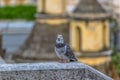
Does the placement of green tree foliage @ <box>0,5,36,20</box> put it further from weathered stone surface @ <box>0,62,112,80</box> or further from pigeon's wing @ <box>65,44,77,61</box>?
weathered stone surface @ <box>0,62,112,80</box>

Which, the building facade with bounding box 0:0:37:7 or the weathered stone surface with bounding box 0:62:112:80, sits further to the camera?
the building facade with bounding box 0:0:37:7

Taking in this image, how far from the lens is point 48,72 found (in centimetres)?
520

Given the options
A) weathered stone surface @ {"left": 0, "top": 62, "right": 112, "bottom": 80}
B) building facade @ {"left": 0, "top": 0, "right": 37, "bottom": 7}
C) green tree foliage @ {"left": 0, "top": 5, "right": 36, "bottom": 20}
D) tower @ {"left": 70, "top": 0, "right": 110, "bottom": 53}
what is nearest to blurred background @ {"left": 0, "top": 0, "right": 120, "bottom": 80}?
tower @ {"left": 70, "top": 0, "right": 110, "bottom": 53}

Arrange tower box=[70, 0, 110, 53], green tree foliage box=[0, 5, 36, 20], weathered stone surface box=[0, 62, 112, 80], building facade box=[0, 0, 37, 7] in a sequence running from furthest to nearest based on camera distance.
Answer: building facade box=[0, 0, 37, 7]
green tree foliage box=[0, 5, 36, 20]
tower box=[70, 0, 110, 53]
weathered stone surface box=[0, 62, 112, 80]

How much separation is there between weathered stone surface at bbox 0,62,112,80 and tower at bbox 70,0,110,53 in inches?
307

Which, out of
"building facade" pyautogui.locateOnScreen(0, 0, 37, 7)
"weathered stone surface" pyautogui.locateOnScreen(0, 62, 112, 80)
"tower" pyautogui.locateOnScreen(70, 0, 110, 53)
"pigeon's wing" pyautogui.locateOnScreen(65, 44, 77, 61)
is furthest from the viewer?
"building facade" pyautogui.locateOnScreen(0, 0, 37, 7)

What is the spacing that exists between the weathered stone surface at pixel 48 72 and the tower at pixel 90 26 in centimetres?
779

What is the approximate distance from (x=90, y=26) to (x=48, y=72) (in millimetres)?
7983

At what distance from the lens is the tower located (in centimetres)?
1309

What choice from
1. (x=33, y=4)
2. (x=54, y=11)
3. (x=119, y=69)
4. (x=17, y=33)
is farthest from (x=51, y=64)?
(x=33, y=4)

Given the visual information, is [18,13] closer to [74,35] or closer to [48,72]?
[74,35]

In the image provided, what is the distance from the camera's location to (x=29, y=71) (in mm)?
5184

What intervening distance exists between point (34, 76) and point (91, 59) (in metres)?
7.99

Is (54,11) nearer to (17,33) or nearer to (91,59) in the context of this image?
(91,59)
